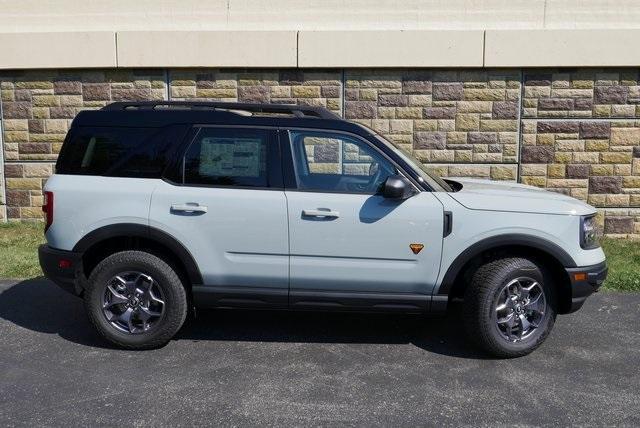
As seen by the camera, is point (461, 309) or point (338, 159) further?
point (338, 159)

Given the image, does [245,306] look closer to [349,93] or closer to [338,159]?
[338,159]

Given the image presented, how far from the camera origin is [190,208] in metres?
4.59

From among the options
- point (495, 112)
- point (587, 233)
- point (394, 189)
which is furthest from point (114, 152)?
point (495, 112)

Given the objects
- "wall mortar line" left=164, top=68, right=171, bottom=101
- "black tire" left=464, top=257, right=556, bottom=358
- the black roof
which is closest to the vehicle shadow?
"black tire" left=464, top=257, right=556, bottom=358

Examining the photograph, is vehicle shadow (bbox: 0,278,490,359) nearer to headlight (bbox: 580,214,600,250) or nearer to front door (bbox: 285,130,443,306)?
front door (bbox: 285,130,443,306)

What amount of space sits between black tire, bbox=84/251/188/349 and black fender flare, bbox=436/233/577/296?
2.06m

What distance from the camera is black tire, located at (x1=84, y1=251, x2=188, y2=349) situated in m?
4.65

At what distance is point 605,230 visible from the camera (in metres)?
9.21

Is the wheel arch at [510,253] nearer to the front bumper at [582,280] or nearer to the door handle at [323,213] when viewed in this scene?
the front bumper at [582,280]

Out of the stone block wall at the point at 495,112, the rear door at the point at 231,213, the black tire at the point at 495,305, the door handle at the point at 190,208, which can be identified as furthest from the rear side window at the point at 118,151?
the stone block wall at the point at 495,112

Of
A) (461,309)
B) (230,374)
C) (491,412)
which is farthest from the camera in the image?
(461,309)
